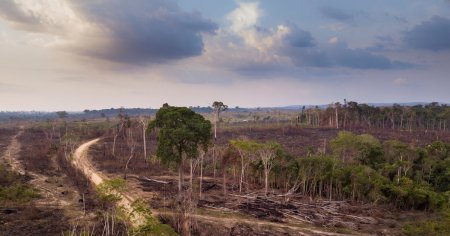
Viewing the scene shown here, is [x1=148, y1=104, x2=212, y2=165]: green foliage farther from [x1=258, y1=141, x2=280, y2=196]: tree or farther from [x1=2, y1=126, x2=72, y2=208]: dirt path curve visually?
[x1=2, y1=126, x2=72, y2=208]: dirt path curve

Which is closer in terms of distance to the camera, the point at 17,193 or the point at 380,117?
the point at 17,193

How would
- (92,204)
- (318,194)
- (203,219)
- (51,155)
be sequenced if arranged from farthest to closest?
(51,155), (318,194), (92,204), (203,219)

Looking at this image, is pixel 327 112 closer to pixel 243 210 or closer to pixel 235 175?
pixel 235 175

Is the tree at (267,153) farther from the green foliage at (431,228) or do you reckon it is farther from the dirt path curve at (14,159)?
the dirt path curve at (14,159)

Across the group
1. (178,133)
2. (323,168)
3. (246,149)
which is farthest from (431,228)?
(178,133)

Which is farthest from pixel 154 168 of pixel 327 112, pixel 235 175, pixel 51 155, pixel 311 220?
pixel 327 112

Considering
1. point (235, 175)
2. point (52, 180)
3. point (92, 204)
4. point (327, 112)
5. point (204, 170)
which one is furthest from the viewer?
point (327, 112)

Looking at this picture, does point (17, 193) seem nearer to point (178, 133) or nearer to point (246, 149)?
point (178, 133)

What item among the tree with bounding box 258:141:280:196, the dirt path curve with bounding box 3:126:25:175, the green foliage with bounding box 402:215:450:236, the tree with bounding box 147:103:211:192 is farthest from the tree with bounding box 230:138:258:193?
the dirt path curve with bounding box 3:126:25:175
